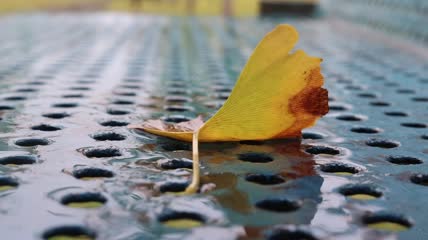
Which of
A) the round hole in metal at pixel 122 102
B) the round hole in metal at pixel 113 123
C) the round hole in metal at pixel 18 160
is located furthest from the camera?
the round hole in metal at pixel 122 102

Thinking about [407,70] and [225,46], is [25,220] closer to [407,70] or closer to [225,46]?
[407,70]

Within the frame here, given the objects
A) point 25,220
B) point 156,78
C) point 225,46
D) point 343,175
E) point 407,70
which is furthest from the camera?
point 225,46

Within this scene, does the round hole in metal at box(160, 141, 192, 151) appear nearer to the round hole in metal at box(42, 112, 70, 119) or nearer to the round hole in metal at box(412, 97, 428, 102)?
the round hole in metal at box(42, 112, 70, 119)

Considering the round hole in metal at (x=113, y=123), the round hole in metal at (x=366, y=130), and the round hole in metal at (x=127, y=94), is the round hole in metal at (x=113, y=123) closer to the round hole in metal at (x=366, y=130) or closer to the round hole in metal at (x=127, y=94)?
the round hole in metal at (x=127, y=94)

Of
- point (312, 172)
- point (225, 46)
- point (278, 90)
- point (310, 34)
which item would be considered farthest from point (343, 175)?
point (310, 34)

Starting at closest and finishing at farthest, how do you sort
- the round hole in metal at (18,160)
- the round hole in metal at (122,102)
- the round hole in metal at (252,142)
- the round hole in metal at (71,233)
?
the round hole in metal at (71,233)
the round hole in metal at (18,160)
the round hole in metal at (252,142)
the round hole in metal at (122,102)

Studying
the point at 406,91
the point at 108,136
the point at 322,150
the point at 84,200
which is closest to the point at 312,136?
the point at 322,150

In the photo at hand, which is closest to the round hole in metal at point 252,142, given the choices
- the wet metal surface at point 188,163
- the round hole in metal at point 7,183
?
the wet metal surface at point 188,163

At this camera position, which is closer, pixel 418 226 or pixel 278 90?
pixel 418 226
